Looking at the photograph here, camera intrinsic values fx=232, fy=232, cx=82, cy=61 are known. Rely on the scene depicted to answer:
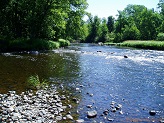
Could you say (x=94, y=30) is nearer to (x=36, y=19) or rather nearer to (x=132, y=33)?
(x=132, y=33)

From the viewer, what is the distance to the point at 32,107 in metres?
11.4

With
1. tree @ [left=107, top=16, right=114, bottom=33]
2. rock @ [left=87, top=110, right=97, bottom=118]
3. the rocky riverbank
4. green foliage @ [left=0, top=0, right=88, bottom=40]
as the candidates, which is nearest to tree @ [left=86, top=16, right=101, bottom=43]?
tree @ [left=107, top=16, right=114, bottom=33]

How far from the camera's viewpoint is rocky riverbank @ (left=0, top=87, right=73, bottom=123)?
10.0 m

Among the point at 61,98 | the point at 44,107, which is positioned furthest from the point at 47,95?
the point at 44,107

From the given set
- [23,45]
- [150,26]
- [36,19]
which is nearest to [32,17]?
[36,19]

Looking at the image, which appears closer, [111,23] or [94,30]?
[94,30]

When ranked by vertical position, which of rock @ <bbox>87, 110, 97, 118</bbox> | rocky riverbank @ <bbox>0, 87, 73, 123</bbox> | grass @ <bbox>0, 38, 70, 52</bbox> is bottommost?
rock @ <bbox>87, 110, 97, 118</bbox>

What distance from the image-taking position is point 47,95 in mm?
13500

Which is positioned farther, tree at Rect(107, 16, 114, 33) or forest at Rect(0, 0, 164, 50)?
tree at Rect(107, 16, 114, 33)

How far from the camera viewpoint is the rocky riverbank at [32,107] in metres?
10.0

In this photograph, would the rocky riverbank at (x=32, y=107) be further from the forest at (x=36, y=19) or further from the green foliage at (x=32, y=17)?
the green foliage at (x=32, y=17)

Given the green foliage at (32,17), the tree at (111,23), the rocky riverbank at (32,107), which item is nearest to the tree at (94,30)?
the tree at (111,23)

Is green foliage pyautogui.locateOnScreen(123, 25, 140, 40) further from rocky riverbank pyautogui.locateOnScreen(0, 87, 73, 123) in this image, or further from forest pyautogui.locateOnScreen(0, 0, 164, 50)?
rocky riverbank pyautogui.locateOnScreen(0, 87, 73, 123)

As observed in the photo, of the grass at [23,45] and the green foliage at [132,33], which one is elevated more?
the green foliage at [132,33]
